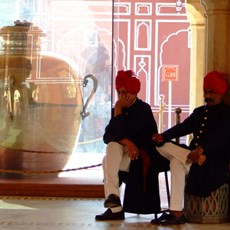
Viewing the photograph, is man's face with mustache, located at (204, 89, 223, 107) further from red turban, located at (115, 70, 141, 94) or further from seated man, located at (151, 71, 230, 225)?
red turban, located at (115, 70, 141, 94)

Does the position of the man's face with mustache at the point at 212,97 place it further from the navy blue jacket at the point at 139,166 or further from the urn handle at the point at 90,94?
the urn handle at the point at 90,94

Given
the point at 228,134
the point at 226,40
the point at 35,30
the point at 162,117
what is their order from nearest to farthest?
the point at 228,134
the point at 226,40
the point at 35,30
the point at 162,117

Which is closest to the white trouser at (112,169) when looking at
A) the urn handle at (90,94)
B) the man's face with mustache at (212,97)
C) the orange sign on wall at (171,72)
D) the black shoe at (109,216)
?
the black shoe at (109,216)

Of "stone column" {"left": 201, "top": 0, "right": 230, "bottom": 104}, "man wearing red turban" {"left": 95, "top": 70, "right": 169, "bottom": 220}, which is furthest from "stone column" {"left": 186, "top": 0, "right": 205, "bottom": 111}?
"man wearing red turban" {"left": 95, "top": 70, "right": 169, "bottom": 220}

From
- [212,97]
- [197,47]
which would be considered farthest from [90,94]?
[197,47]

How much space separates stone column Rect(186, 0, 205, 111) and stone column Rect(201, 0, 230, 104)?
3.80m

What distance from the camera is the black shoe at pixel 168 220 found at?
598 cm

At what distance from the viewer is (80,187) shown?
301 inches

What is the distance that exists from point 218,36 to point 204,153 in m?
0.94

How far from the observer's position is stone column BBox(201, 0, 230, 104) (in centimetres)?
638

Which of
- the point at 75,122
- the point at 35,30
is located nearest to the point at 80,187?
the point at 75,122

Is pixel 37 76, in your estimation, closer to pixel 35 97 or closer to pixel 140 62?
pixel 35 97

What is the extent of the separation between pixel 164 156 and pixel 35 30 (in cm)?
256

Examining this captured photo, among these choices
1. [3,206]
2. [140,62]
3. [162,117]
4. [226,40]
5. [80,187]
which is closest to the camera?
[226,40]
